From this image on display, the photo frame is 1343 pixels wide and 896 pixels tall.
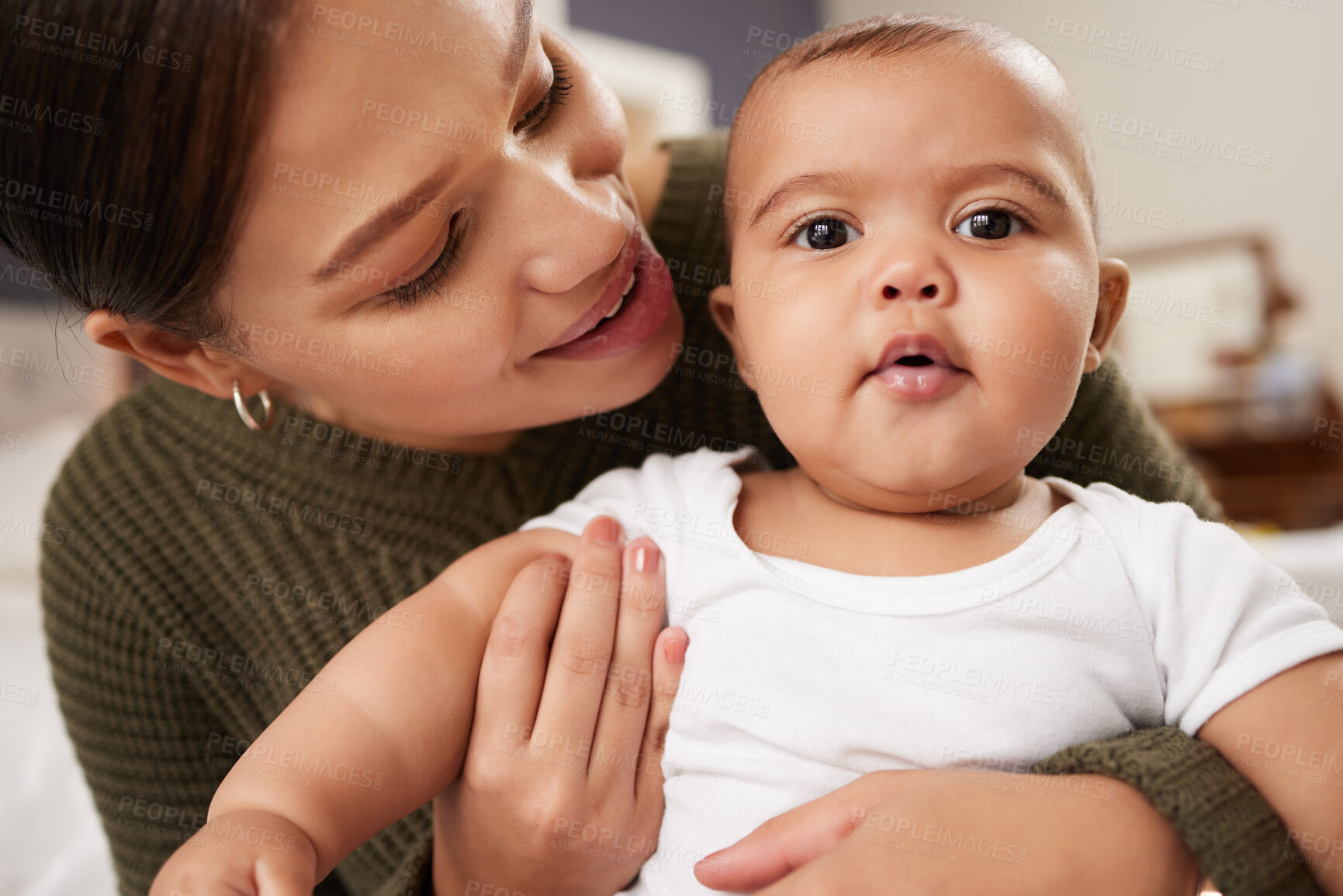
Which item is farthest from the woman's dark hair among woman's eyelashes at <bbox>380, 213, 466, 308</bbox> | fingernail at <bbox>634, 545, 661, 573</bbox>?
fingernail at <bbox>634, 545, 661, 573</bbox>

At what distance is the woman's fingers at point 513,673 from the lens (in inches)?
32.5

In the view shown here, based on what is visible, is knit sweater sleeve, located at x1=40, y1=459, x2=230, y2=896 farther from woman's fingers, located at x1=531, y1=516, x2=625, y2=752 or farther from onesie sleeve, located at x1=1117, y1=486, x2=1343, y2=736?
onesie sleeve, located at x1=1117, y1=486, x2=1343, y2=736

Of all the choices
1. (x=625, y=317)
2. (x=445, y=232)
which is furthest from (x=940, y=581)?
(x=445, y=232)

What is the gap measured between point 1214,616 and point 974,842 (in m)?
0.27

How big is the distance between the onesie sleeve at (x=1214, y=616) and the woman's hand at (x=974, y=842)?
0.12 m

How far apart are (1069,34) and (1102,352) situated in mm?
4196

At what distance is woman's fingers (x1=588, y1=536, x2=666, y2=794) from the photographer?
0.84m

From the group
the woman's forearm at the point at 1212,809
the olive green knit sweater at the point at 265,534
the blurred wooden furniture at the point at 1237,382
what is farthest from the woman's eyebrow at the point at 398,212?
the blurred wooden furniture at the point at 1237,382

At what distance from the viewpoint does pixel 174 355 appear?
94cm

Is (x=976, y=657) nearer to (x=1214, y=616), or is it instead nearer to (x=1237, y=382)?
(x=1214, y=616)

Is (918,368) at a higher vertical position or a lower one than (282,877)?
higher

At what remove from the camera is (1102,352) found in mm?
914

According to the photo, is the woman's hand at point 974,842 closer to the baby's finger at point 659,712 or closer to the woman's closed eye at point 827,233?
the baby's finger at point 659,712

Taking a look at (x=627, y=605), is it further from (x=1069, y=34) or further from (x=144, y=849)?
(x=1069, y=34)
